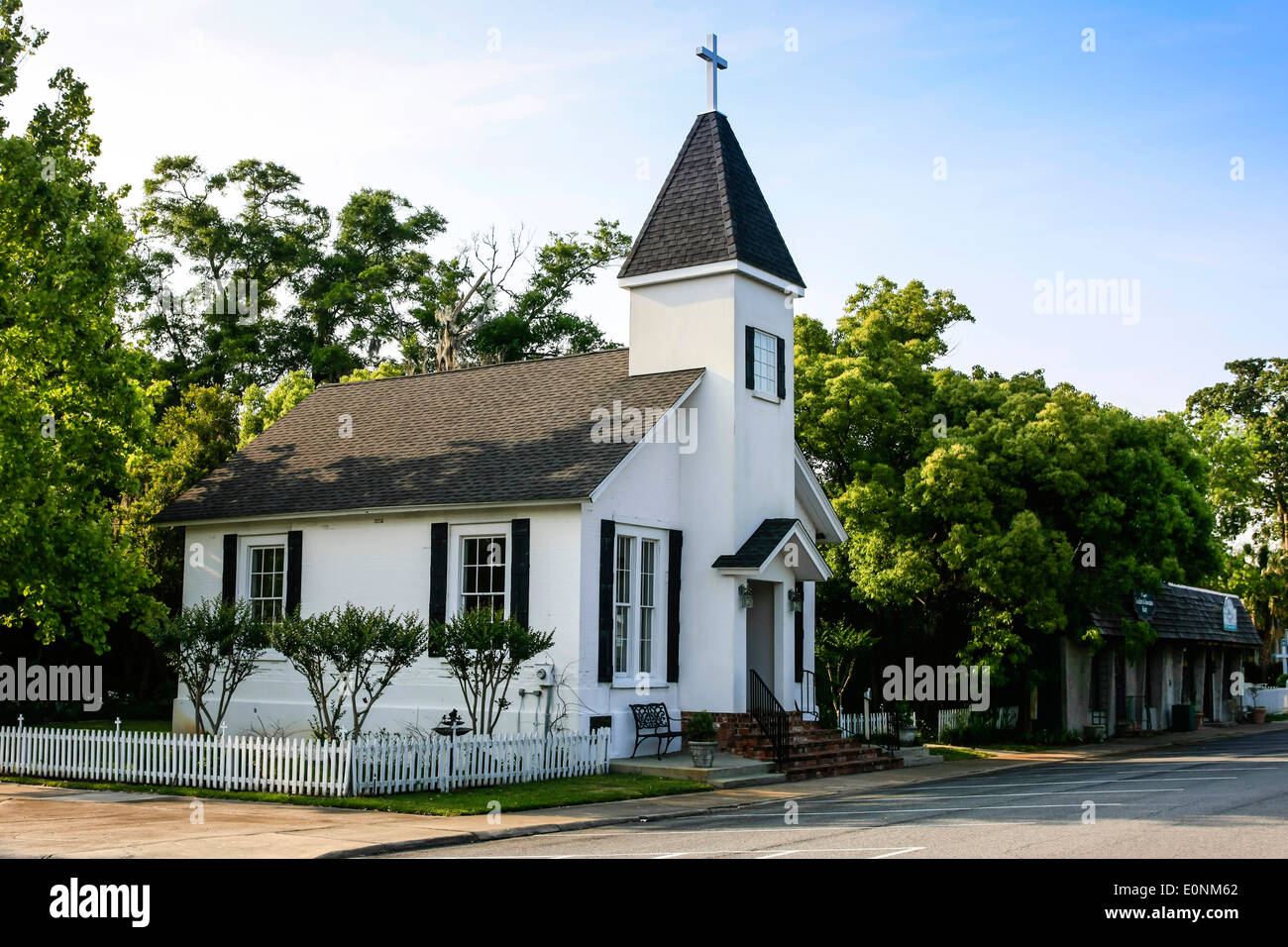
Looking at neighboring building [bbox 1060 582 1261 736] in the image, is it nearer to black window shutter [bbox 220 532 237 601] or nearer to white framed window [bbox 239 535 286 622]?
white framed window [bbox 239 535 286 622]

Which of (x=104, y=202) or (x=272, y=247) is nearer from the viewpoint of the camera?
(x=104, y=202)

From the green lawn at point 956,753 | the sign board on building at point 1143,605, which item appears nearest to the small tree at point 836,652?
the green lawn at point 956,753

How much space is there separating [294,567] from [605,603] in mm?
7282

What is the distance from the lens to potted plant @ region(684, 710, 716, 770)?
19.4 meters

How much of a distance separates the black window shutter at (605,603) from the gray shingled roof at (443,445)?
118 centimetres

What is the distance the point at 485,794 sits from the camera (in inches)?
658

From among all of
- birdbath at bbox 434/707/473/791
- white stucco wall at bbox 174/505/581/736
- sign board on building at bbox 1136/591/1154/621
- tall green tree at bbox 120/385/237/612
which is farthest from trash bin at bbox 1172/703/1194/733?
tall green tree at bbox 120/385/237/612

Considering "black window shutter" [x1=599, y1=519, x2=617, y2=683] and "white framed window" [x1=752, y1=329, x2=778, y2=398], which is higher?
"white framed window" [x1=752, y1=329, x2=778, y2=398]

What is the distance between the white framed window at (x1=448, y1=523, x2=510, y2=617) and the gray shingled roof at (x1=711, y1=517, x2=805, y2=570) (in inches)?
154

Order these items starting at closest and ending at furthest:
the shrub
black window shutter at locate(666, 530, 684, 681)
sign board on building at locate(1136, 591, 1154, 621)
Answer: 1. the shrub
2. black window shutter at locate(666, 530, 684, 681)
3. sign board on building at locate(1136, 591, 1154, 621)

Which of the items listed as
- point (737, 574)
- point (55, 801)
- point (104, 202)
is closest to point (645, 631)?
point (737, 574)

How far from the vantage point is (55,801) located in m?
16.3

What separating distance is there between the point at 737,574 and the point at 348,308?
110 ft
